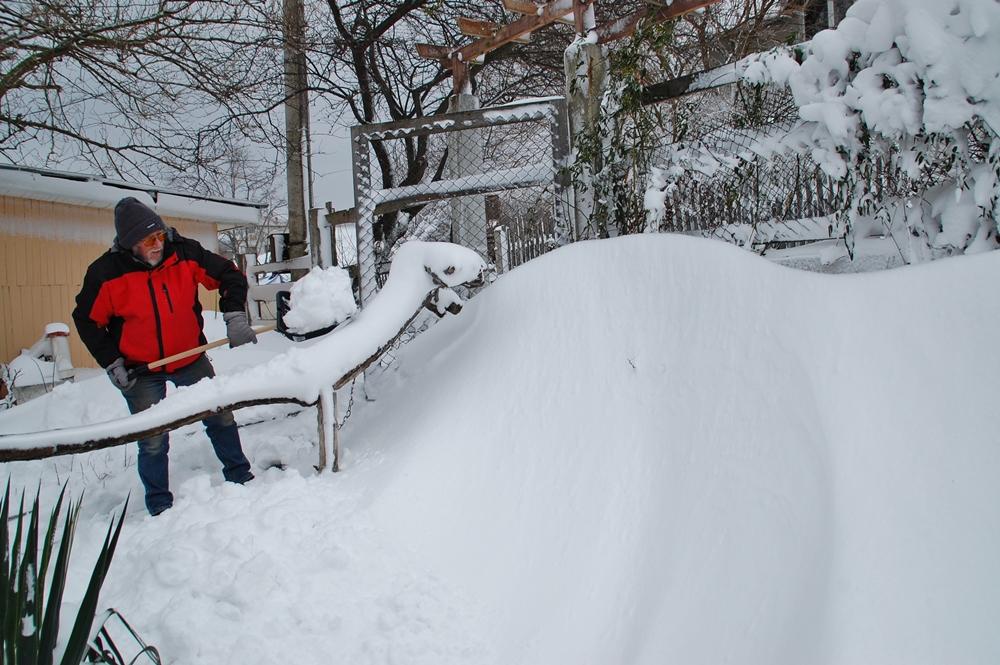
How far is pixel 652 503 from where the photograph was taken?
6.55 ft

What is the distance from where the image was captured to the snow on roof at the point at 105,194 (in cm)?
718

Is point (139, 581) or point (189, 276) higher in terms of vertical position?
point (189, 276)

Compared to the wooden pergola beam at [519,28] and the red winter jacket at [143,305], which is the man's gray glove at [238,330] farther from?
the wooden pergola beam at [519,28]

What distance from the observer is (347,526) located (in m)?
2.23

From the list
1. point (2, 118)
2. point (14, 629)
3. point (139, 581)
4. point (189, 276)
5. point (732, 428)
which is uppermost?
point (2, 118)

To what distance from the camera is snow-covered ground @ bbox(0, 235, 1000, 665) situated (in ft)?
4.84

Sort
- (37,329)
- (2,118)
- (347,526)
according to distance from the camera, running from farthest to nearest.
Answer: (37,329)
(2,118)
(347,526)

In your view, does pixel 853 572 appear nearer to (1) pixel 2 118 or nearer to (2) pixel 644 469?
(2) pixel 644 469

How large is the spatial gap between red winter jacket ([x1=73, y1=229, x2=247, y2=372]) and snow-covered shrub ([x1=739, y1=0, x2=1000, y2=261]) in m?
2.92

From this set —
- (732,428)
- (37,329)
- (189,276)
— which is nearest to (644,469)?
(732,428)

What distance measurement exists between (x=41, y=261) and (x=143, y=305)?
20.3 feet

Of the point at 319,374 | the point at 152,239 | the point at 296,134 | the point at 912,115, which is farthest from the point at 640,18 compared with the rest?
the point at 296,134

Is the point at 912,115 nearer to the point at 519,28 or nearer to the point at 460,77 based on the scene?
the point at 519,28

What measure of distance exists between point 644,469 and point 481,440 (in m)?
0.70
